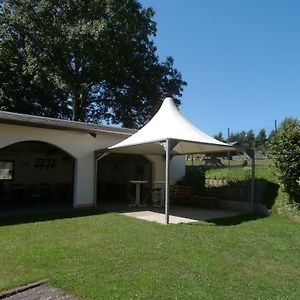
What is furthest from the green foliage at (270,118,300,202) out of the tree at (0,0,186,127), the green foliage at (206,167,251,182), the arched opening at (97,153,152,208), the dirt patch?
the tree at (0,0,186,127)

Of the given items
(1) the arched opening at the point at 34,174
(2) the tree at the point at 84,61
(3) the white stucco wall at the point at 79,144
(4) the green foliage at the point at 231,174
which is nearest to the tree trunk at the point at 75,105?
(2) the tree at the point at 84,61

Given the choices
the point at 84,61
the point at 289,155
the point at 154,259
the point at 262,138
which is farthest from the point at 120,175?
the point at 154,259

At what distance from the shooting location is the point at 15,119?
35.5 feet

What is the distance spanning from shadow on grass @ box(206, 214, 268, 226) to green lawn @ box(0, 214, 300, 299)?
569 mm

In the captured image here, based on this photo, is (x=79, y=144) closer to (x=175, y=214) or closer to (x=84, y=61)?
(x=175, y=214)

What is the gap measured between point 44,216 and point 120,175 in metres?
9.15

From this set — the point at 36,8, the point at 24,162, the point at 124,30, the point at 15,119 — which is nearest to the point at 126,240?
the point at 15,119

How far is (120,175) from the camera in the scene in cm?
1988

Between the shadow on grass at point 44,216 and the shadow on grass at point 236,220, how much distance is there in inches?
143

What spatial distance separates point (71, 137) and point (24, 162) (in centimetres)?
575

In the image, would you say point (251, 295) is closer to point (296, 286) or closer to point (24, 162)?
point (296, 286)

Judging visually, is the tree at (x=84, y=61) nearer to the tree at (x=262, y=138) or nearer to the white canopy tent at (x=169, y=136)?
the tree at (x=262, y=138)

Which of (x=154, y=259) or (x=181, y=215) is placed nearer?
(x=154, y=259)

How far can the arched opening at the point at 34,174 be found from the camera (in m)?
16.4
